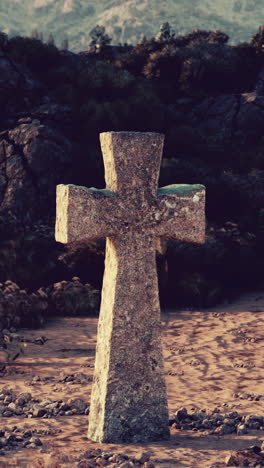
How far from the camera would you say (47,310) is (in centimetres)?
1300

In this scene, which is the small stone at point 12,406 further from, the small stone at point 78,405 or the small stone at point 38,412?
the small stone at point 78,405

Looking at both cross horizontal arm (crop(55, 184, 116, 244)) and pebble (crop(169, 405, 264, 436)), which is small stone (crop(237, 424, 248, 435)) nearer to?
pebble (crop(169, 405, 264, 436))

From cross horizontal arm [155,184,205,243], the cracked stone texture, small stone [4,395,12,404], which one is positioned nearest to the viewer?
cross horizontal arm [155,184,205,243]

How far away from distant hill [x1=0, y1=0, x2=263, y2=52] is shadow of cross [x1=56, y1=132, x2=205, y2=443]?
93426 mm

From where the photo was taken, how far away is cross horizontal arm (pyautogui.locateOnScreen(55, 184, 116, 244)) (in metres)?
6.09

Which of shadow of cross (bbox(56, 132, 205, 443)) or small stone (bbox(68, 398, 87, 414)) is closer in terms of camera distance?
shadow of cross (bbox(56, 132, 205, 443))

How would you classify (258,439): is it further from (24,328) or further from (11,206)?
(11,206)

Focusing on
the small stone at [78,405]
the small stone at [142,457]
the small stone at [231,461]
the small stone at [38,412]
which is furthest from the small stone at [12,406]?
the small stone at [231,461]

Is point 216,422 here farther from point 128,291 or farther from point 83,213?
point 83,213

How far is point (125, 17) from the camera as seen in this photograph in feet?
359

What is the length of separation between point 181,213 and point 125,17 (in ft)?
356

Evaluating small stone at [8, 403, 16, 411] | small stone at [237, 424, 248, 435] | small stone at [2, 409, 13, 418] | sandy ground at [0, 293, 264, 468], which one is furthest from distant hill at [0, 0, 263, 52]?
small stone at [237, 424, 248, 435]

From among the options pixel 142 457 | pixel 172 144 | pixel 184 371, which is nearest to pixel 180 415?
pixel 142 457

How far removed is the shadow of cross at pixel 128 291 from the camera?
247 inches
